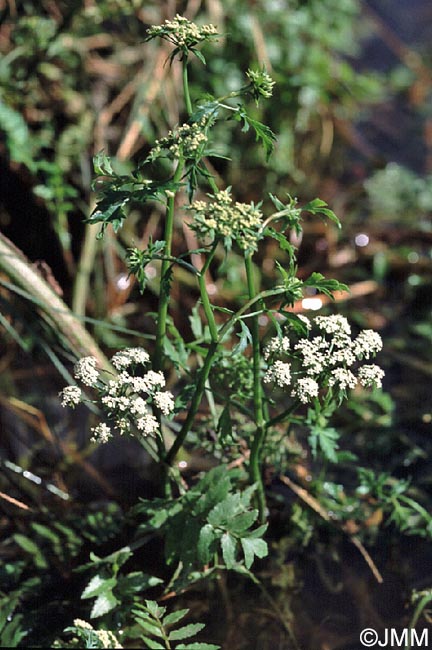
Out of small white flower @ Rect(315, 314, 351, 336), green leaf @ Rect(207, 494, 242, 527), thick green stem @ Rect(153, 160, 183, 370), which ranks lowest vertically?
green leaf @ Rect(207, 494, 242, 527)

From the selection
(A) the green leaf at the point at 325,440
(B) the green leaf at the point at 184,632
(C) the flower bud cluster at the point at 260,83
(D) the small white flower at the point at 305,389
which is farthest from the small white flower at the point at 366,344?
(B) the green leaf at the point at 184,632

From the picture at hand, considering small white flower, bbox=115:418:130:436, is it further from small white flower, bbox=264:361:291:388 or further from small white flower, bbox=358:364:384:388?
small white flower, bbox=358:364:384:388

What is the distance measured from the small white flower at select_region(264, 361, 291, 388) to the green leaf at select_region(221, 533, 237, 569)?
32 centimetres

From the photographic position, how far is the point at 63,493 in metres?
2.01

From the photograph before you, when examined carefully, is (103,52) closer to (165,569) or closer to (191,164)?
(191,164)

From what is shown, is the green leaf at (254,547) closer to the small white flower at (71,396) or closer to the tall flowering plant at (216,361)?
the tall flowering plant at (216,361)

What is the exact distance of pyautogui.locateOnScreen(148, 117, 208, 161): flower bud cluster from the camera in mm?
1307

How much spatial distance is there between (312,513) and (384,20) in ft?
12.0

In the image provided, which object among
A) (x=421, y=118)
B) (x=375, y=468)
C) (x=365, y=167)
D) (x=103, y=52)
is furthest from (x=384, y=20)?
(x=375, y=468)
